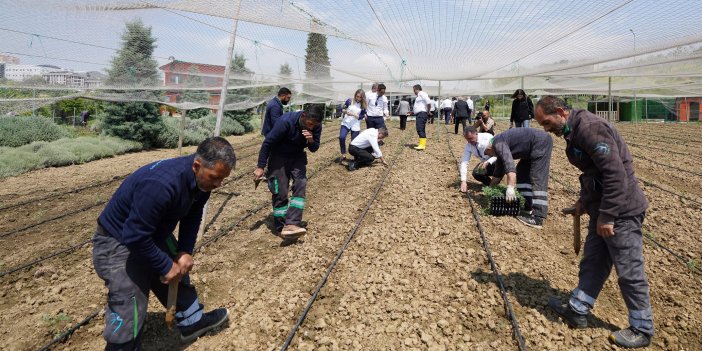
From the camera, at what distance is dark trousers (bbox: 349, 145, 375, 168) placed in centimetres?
798

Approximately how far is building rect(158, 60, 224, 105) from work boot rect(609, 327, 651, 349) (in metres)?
7.60

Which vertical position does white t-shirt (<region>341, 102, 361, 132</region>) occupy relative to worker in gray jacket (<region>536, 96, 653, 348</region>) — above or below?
above

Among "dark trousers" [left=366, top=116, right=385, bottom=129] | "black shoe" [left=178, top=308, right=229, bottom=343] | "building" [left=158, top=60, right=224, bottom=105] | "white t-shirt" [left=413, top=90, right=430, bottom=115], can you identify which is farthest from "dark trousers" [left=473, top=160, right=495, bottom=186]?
"building" [left=158, top=60, right=224, bottom=105]

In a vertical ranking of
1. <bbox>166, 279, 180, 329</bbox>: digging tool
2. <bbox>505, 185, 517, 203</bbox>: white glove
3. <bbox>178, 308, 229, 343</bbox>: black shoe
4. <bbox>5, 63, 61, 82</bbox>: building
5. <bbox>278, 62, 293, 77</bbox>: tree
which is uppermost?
<bbox>278, 62, 293, 77</bbox>: tree

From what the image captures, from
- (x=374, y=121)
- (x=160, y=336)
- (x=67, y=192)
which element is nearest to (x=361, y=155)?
(x=374, y=121)

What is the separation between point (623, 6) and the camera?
5.07m

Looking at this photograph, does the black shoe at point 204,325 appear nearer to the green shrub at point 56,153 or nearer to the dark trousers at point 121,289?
the dark trousers at point 121,289

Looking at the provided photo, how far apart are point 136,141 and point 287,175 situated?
10.3 m

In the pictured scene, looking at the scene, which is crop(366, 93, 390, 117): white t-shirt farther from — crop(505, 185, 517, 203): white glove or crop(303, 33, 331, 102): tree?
crop(505, 185, 517, 203): white glove

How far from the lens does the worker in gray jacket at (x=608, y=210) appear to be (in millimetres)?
2373

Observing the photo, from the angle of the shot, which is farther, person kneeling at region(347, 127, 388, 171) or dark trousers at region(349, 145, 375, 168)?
dark trousers at region(349, 145, 375, 168)

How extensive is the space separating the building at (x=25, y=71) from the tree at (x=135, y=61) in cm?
92

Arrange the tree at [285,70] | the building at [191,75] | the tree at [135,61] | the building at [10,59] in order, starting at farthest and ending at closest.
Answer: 1. the tree at [285,70]
2. the building at [191,75]
3. the tree at [135,61]
4. the building at [10,59]

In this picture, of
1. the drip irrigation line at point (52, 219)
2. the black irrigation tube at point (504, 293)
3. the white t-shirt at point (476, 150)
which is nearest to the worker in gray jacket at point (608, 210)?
the black irrigation tube at point (504, 293)
